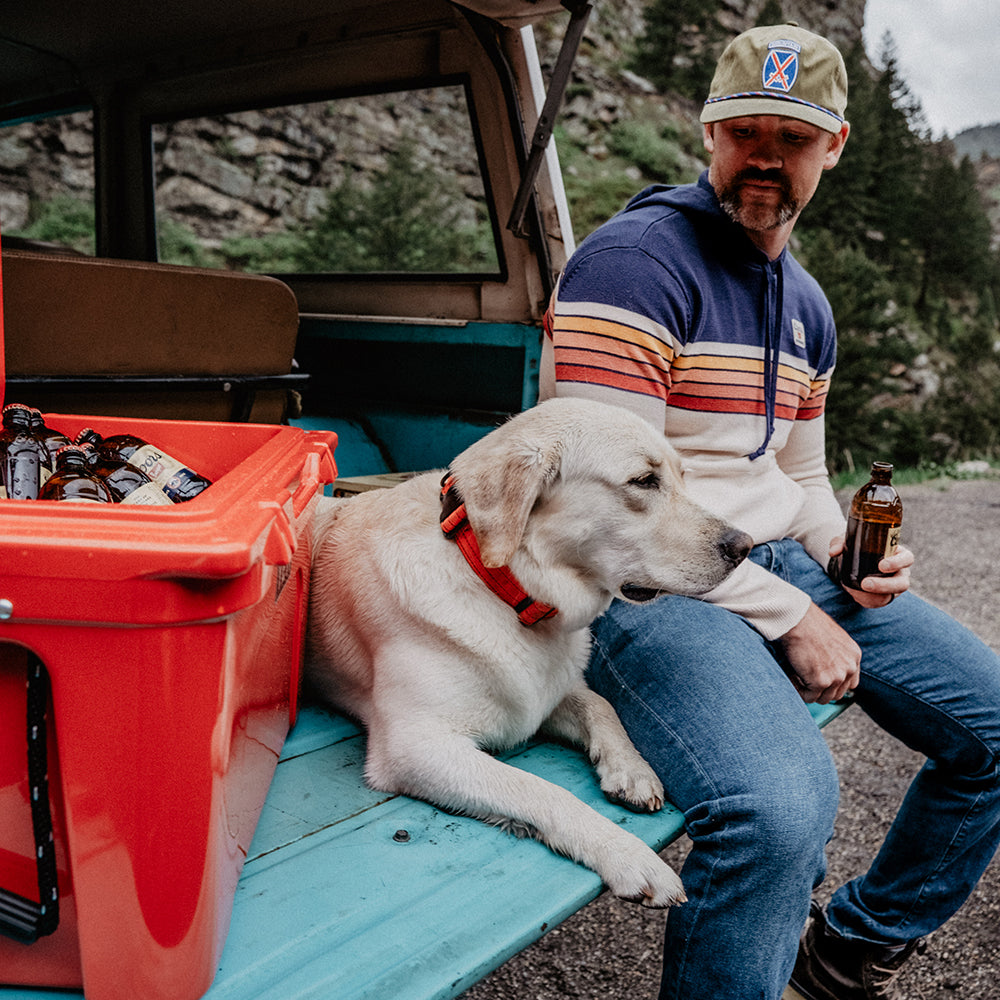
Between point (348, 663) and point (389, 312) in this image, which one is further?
point (389, 312)

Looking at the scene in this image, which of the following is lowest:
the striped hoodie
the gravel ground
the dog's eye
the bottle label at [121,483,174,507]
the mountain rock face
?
the gravel ground

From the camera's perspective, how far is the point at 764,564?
6.63 ft

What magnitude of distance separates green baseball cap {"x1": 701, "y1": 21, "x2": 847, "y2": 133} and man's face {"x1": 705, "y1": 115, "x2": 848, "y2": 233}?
0.05 metres

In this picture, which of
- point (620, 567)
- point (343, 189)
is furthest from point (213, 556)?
point (343, 189)

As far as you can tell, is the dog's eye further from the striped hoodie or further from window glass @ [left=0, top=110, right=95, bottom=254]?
window glass @ [left=0, top=110, right=95, bottom=254]

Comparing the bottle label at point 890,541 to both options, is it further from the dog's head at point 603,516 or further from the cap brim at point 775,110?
the cap brim at point 775,110

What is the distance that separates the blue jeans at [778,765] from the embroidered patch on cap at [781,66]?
1070 millimetres

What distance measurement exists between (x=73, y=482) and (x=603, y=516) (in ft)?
3.01

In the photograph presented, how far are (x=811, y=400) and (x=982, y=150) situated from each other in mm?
43040

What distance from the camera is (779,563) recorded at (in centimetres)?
204

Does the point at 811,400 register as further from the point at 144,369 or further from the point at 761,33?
the point at 144,369

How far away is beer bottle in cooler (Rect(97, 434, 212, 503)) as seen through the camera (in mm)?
1425

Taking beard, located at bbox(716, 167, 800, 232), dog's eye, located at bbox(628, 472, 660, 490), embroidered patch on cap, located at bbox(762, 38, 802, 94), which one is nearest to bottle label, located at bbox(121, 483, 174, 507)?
dog's eye, located at bbox(628, 472, 660, 490)

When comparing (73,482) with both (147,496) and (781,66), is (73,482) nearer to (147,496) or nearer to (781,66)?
(147,496)
